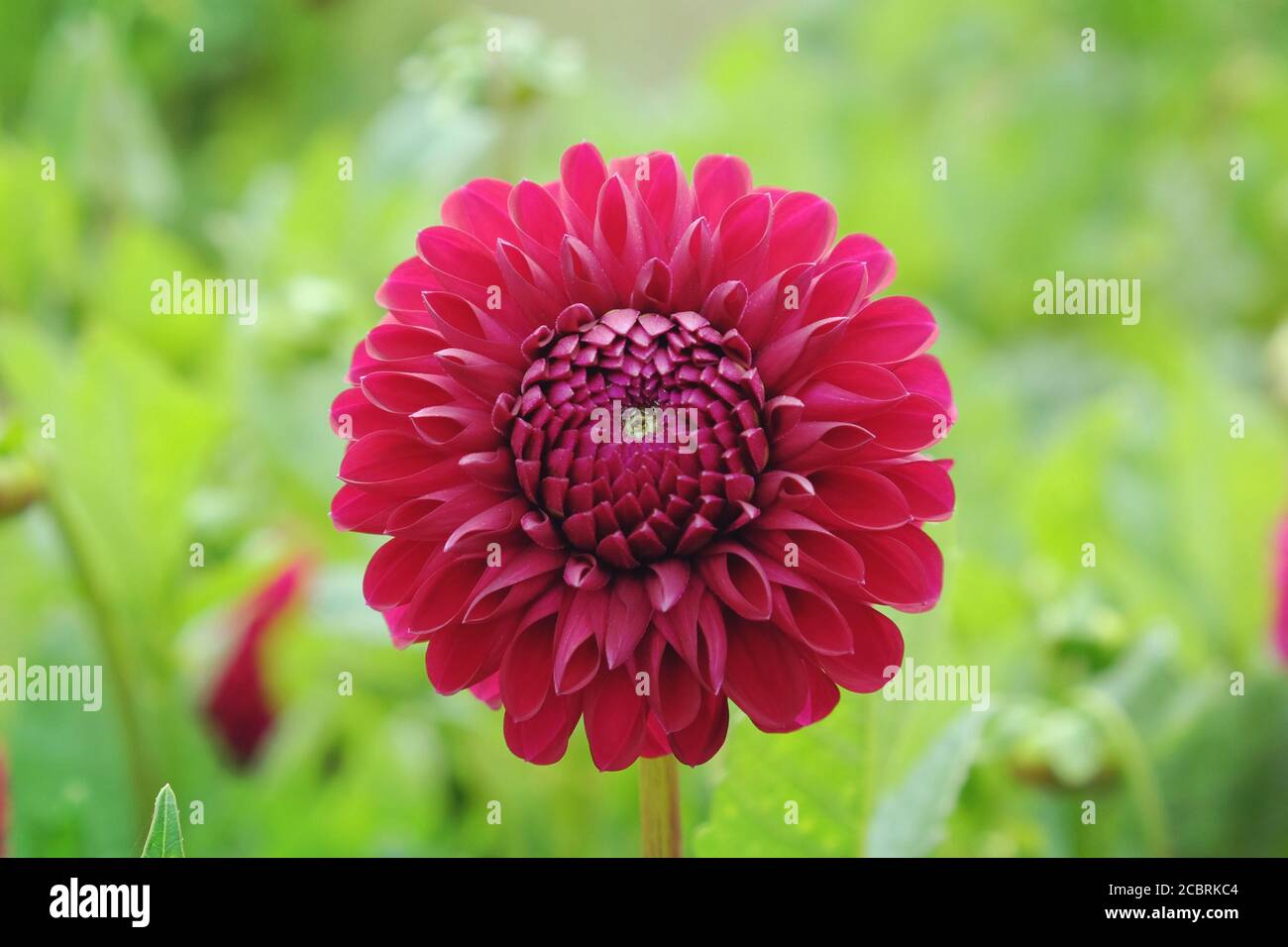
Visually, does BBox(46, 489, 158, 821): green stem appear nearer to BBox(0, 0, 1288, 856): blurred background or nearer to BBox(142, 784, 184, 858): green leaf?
BBox(0, 0, 1288, 856): blurred background

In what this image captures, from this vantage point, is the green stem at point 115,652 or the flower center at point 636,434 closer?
the flower center at point 636,434

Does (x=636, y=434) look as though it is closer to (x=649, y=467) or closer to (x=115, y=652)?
(x=649, y=467)

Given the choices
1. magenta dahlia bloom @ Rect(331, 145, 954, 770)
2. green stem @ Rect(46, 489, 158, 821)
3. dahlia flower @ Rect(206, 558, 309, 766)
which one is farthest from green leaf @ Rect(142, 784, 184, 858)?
dahlia flower @ Rect(206, 558, 309, 766)

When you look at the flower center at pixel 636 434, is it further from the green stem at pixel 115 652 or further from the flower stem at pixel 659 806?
the green stem at pixel 115 652

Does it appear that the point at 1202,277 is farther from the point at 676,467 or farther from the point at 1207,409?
the point at 676,467

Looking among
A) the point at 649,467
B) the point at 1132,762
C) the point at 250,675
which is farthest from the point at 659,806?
the point at 250,675

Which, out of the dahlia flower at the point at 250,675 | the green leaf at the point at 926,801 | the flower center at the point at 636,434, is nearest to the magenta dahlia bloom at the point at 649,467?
the flower center at the point at 636,434
